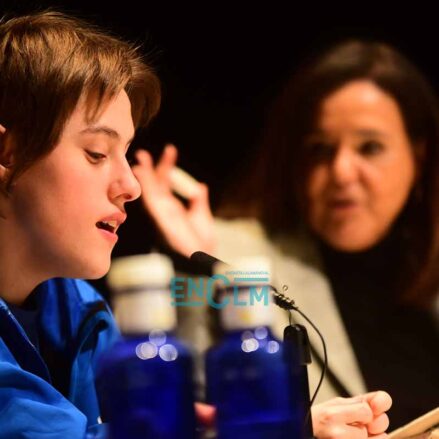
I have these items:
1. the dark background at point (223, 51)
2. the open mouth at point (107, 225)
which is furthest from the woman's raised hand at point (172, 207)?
the open mouth at point (107, 225)

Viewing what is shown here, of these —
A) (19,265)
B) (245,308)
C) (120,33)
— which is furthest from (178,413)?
(120,33)

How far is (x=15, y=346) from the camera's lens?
1.12 metres

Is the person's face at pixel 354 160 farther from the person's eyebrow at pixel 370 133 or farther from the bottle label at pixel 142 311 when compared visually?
the bottle label at pixel 142 311

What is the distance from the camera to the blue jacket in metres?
1.02

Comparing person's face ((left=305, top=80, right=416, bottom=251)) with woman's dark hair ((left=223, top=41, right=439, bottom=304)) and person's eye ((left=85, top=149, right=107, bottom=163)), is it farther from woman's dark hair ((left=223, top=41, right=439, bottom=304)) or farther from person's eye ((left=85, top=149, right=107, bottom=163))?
person's eye ((left=85, top=149, right=107, bottom=163))

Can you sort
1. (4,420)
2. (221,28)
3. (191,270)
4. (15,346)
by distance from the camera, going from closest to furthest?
(4,420)
(15,346)
(191,270)
(221,28)

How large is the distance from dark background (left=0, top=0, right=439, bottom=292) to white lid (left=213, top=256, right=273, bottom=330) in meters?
0.17

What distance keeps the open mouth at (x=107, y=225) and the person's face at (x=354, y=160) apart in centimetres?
51

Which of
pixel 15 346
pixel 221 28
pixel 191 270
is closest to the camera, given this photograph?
pixel 15 346

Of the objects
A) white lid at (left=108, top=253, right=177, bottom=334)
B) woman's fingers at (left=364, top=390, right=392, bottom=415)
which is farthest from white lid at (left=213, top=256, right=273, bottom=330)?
woman's fingers at (left=364, top=390, right=392, bottom=415)

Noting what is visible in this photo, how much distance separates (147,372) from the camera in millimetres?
1065

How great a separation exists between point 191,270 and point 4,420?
47cm

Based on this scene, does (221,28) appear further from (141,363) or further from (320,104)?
(141,363)

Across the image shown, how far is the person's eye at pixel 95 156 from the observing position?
1.17 m
